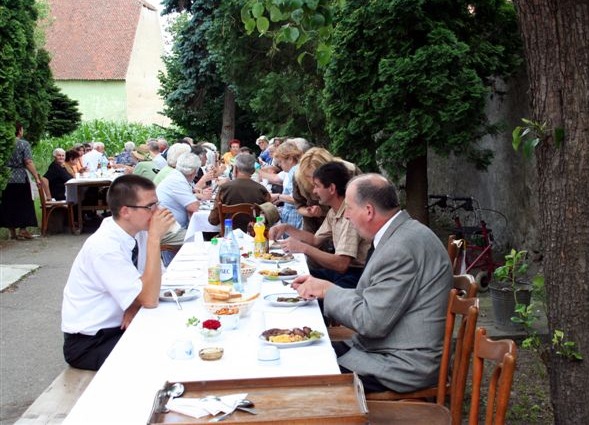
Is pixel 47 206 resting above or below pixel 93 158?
below

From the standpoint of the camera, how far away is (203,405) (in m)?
2.39

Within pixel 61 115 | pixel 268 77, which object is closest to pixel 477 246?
pixel 268 77

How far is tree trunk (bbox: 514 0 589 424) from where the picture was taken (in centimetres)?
359

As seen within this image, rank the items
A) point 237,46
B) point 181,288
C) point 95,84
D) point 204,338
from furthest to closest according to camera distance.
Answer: point 95,84 → point 237,46 → point 181,288 → point 204,338

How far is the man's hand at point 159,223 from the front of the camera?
13.8 ft

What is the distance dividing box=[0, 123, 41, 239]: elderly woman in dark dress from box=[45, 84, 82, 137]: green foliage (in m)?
16.9

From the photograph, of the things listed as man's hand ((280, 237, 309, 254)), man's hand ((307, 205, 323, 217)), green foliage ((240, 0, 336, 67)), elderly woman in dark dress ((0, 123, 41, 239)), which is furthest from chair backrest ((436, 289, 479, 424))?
elderly woman in dark dress ((0, 123, 41, 239))

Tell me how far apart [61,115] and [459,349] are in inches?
1139

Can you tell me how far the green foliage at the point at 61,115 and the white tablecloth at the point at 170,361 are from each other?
2757 centimetres

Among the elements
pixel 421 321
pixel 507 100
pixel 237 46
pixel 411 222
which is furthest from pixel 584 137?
pixel 237 46

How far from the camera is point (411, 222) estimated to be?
12.5 feet

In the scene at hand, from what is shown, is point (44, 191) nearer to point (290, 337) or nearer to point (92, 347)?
point (92, 347)

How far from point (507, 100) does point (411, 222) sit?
6.39m

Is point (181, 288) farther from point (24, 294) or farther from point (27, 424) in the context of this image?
point (24, 294)
